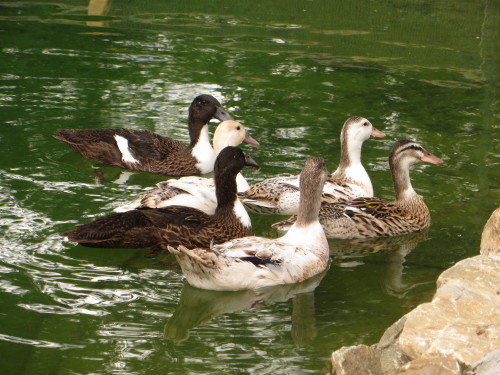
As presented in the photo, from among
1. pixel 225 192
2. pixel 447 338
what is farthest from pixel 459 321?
pixel 225 192

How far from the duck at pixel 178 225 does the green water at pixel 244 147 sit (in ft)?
0.47

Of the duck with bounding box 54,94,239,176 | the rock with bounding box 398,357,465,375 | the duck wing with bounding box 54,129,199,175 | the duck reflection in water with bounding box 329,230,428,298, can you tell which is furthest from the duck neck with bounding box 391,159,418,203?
the rock with bounding box 398,357,465,375

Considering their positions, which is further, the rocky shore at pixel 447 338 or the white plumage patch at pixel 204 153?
the white plumage patch at pixel 204 153

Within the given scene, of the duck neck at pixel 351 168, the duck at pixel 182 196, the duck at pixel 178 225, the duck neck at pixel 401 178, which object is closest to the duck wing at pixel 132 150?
the duck at pixel 182 196

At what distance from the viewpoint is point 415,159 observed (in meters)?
9.31

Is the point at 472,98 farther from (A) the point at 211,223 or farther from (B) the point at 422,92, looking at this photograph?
(A) the point at 211,223

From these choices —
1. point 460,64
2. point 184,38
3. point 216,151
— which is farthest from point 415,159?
point 184,38

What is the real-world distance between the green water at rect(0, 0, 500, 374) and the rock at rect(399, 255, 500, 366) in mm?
868

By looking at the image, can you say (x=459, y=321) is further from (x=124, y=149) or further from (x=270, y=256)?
(x=124, y=149)

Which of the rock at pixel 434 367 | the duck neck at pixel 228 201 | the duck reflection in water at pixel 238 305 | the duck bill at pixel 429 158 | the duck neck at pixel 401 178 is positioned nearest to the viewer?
the rock at pixel 434 367

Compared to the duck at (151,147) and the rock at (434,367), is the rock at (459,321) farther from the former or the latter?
the duck at (151,147)

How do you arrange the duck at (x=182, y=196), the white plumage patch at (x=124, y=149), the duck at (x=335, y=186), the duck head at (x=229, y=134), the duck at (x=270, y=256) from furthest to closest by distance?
the white plumage patch at (x=124, y=149)
the duck head at (x=229, y=134)
the duck at (x=335, y=186)
the duck at (x=182, y=196)
the duck at (x=270, y=256)

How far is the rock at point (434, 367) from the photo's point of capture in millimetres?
4973

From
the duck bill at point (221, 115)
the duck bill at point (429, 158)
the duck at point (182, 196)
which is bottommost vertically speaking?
the duck at point (182, 196)
